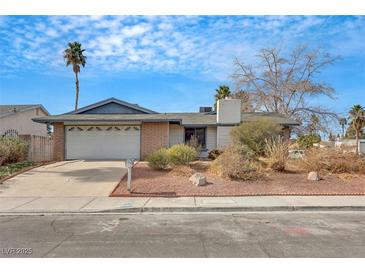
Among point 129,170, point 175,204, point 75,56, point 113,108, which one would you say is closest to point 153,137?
point 113,108

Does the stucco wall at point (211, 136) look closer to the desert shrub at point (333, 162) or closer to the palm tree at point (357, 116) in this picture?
the desert shrub at point (333, 162)

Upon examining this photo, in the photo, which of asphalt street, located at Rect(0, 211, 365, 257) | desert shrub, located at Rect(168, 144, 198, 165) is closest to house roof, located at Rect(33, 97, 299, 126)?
desert shrub, located at Rect(168, 144, 198, 165)

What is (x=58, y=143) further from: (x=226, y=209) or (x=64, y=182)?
(x=226, y=209)

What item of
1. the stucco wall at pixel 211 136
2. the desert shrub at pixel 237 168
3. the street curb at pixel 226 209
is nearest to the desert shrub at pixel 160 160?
the desert shrub at pixel 237 168

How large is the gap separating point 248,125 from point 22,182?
11328 millimetres

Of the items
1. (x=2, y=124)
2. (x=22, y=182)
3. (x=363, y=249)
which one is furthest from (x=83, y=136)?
(x=363, y=249)

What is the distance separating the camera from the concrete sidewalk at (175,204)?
822 cm

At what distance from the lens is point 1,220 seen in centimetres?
719

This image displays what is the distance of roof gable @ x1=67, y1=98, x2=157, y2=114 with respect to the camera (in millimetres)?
21620

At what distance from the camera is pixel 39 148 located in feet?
64.6

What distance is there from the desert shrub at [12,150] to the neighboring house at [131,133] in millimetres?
2196

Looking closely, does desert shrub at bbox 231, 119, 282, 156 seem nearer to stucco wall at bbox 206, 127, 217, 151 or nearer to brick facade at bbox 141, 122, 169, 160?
stucco wall at bbox 206, 127, 217, 151

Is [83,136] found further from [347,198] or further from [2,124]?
[347,198]

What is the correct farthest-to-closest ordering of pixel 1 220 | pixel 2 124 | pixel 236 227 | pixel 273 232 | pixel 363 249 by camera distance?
pixel 2 124 → pixel 1 220 → pixel 236 227 → pixel 273 232 → pixel 363 249
